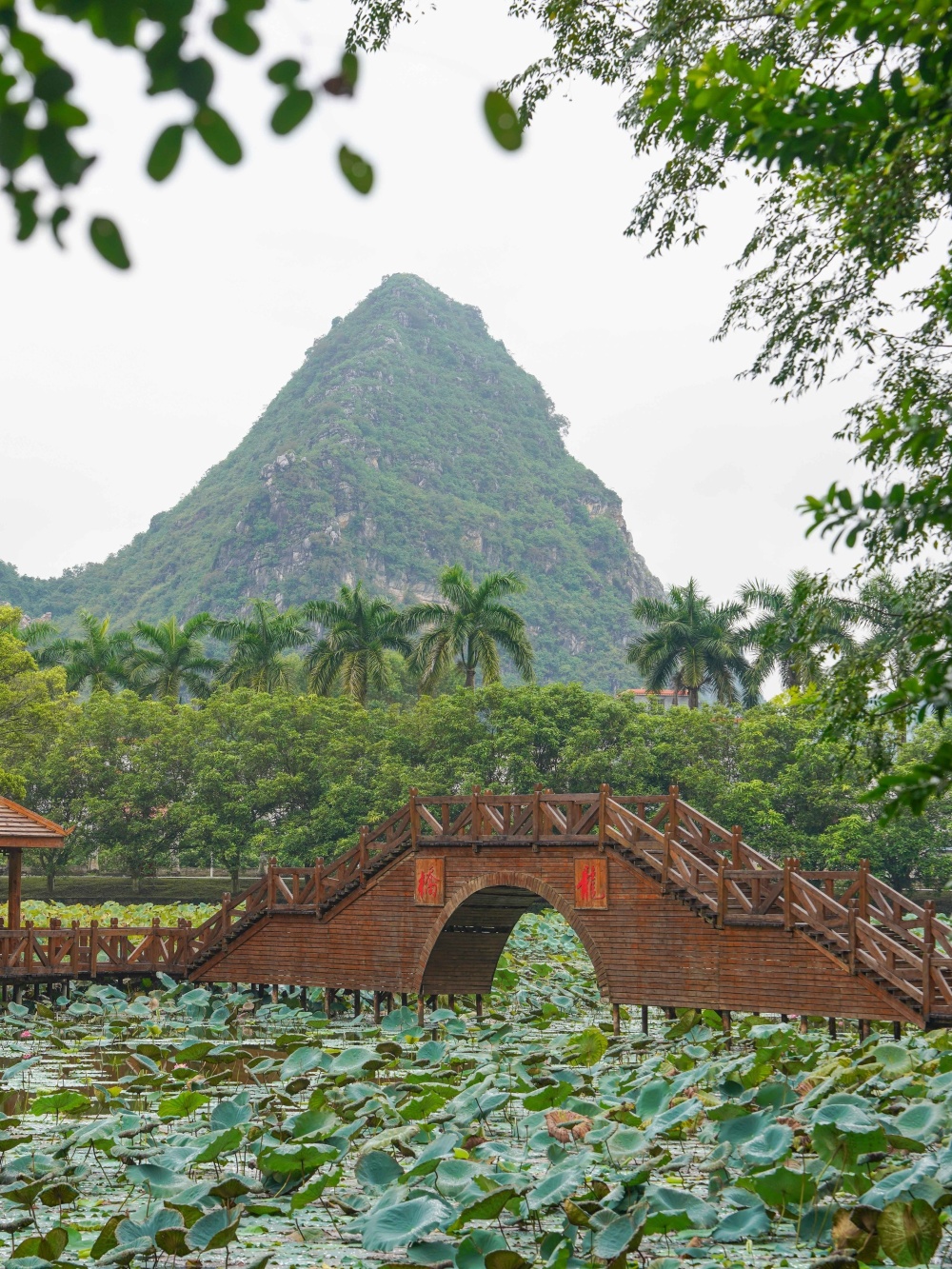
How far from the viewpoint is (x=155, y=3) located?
249 cm

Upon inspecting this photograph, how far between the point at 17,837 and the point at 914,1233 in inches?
751

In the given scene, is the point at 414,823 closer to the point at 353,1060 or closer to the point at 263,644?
the point at 353,1060

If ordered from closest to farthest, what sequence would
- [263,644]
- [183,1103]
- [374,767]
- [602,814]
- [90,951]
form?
[183,1103]
[602,814]
[90,951]
[374,767]
[263,644]

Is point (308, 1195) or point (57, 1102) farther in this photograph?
point (57, 1102)

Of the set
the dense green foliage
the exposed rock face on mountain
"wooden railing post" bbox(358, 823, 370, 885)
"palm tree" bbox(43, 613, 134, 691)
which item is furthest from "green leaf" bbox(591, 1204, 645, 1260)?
the exposed rock face on mountain

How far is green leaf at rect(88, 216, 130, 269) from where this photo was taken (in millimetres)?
2639

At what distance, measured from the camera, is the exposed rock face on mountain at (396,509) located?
110125 mm

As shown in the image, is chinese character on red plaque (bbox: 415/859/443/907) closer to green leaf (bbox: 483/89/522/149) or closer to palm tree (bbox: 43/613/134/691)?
green leaf (bbox: 483/89/522/149)

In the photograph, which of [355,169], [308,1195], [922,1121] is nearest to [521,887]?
[922,1121]

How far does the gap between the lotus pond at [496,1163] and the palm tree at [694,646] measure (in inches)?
1180

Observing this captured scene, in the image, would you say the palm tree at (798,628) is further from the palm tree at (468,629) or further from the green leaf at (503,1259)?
the palm tree at (468,629)

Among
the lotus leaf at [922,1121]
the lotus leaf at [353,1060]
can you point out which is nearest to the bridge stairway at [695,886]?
the lotus leaf at [353,1060]

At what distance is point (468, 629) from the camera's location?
1594 inches

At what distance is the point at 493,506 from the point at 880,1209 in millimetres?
125884
